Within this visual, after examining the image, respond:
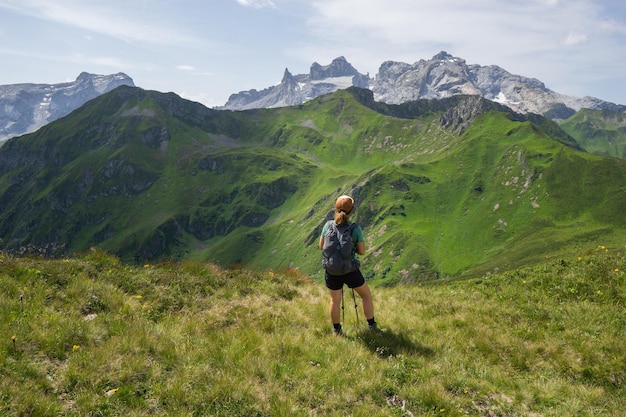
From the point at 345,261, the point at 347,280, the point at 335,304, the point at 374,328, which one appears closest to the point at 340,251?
the point at 345,261

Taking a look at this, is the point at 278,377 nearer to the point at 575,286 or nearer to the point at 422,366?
the point at 422,366

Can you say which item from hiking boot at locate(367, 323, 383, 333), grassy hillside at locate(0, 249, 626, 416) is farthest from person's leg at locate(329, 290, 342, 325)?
hiking boot at locate(367, 323, 383, 333)

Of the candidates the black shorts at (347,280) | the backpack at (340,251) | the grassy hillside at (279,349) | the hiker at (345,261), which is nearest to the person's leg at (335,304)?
the hiker at (345,261)

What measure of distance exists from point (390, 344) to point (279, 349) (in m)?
3.26

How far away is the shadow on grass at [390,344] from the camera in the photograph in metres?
10.1

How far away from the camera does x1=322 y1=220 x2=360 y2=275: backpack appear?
34.3 ft

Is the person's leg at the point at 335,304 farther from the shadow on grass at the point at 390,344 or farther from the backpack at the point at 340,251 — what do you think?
the shadow on grass at the point at 390,344

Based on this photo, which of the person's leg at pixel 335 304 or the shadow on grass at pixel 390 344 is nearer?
the shadow on grass at pixel 390 344

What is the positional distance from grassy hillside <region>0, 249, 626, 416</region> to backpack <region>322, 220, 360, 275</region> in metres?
2.05

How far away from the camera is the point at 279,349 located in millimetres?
9523

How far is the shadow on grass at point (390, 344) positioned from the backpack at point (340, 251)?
2.10 meters

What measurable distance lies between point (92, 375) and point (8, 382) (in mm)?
1338

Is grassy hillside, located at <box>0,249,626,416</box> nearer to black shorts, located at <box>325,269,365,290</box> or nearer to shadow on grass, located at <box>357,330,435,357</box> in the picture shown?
shadow on grass, located at <box>357,330,435,357</box>

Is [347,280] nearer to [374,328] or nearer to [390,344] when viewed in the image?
[374,328]
